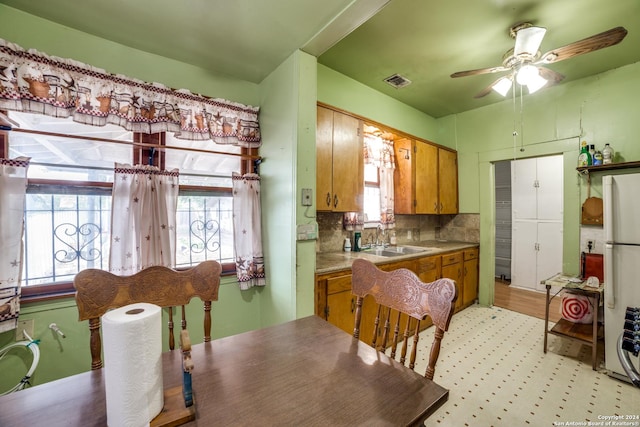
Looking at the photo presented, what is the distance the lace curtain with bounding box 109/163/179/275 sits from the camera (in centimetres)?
175

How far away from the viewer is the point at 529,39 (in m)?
1.91

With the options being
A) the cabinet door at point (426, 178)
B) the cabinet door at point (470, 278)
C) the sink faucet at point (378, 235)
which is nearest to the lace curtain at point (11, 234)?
the sink faucet at point (378, 235)

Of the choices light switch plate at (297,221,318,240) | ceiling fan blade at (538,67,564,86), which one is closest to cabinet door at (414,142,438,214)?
ceiling fan blade at (538,67,564,86)

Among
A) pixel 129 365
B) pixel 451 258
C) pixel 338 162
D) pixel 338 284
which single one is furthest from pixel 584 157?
pixel 129 365

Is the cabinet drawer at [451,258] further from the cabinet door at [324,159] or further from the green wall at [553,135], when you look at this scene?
the cabinet door at [324,159]

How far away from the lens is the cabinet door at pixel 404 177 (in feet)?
10.9

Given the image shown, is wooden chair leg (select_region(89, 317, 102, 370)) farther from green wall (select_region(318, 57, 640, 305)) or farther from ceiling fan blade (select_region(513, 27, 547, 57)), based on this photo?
ceiling fan blade (select_region(513, 27, 547, 57))

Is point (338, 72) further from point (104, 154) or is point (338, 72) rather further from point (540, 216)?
point (540, 216)

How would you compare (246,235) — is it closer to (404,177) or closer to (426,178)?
(404,177)

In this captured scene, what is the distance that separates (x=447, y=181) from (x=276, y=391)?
3710 millimetres

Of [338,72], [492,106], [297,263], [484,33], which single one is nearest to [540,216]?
[492,106]

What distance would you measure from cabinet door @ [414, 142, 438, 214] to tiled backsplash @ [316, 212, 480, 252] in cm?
40

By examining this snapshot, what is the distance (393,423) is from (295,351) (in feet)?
1.47

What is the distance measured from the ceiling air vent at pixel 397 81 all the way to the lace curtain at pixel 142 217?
2.31 m
